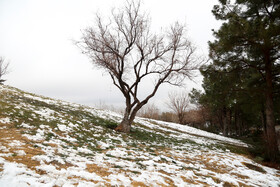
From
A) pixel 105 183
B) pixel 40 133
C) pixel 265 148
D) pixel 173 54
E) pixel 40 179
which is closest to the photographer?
pixel 40 179

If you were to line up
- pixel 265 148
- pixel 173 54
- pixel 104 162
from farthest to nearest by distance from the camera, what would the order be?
pixel 173 54 → pixel 265 148 → pixel 104 162

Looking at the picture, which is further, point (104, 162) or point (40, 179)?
point (104, 162)

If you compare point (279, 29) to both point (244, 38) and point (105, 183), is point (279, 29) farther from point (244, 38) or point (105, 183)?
point (105, 183)

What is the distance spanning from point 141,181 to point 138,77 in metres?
8.33

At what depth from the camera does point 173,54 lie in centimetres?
1102

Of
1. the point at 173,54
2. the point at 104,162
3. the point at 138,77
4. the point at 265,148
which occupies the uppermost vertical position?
the point at 173,54

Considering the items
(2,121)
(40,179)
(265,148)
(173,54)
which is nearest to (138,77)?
(173,54)

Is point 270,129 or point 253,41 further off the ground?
point 253,41

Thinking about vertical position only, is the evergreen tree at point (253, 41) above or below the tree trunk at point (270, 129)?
above

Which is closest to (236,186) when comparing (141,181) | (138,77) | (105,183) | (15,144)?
(141,181)

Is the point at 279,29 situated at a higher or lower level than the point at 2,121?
higher

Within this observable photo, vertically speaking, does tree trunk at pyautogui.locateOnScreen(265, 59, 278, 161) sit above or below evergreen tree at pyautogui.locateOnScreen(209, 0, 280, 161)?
below

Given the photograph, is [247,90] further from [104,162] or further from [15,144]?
[15,144]

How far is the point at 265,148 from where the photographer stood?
9.22 metres
